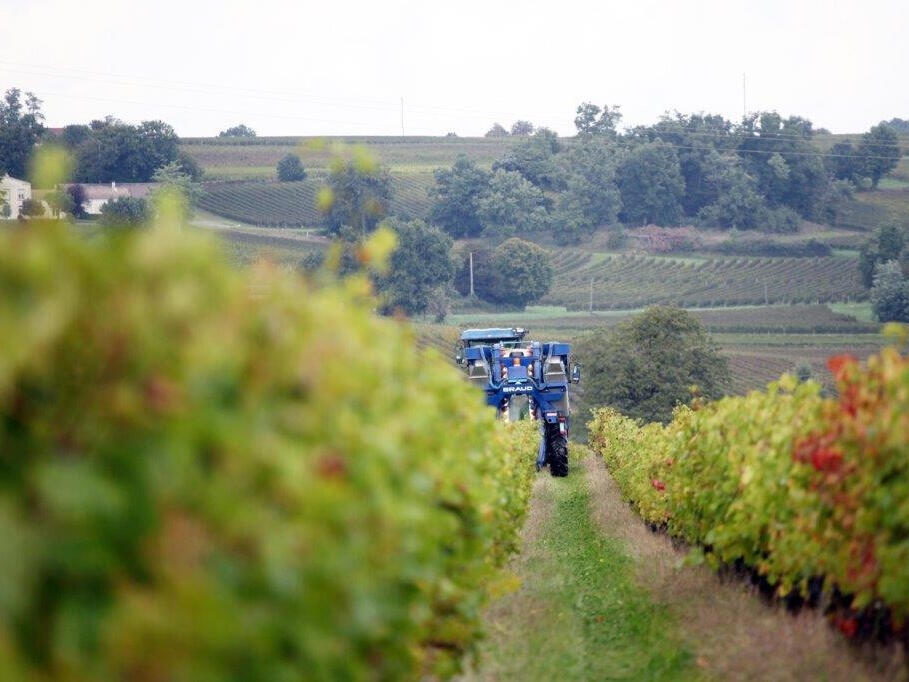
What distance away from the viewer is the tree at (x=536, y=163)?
121438 mm

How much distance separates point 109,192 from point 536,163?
48.5 m

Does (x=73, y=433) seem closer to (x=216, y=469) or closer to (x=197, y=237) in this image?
(x=216, y=469)

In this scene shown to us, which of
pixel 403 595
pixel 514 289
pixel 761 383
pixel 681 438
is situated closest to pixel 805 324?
pixel 761 383

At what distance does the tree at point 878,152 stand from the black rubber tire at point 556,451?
100899 mm

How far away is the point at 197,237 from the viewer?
2910 millimetres

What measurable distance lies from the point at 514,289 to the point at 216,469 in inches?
3498

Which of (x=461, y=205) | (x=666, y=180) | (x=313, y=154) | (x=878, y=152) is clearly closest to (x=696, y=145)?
(x=666, y=180)

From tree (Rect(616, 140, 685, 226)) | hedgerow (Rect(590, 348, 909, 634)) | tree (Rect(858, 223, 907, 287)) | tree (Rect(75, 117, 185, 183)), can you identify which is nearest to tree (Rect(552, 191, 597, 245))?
tree (Rect(616, 140, 685, 226))

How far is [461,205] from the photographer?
11019 centimetres

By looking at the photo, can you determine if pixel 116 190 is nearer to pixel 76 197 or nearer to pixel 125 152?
pixel 125 152

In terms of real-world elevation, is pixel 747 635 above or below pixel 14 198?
below

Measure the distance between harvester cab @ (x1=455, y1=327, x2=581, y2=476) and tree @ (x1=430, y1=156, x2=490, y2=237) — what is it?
80.5m

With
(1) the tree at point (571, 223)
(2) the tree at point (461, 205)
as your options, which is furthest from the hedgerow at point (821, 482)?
(1) the tree at point (571, 223)

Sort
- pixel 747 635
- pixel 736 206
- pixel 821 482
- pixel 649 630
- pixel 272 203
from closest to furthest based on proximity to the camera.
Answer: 1. pixel 821 482
2. pixel 747 635
3. pixel 649 630
4. pixel 272 203
5. pixel 736 206
